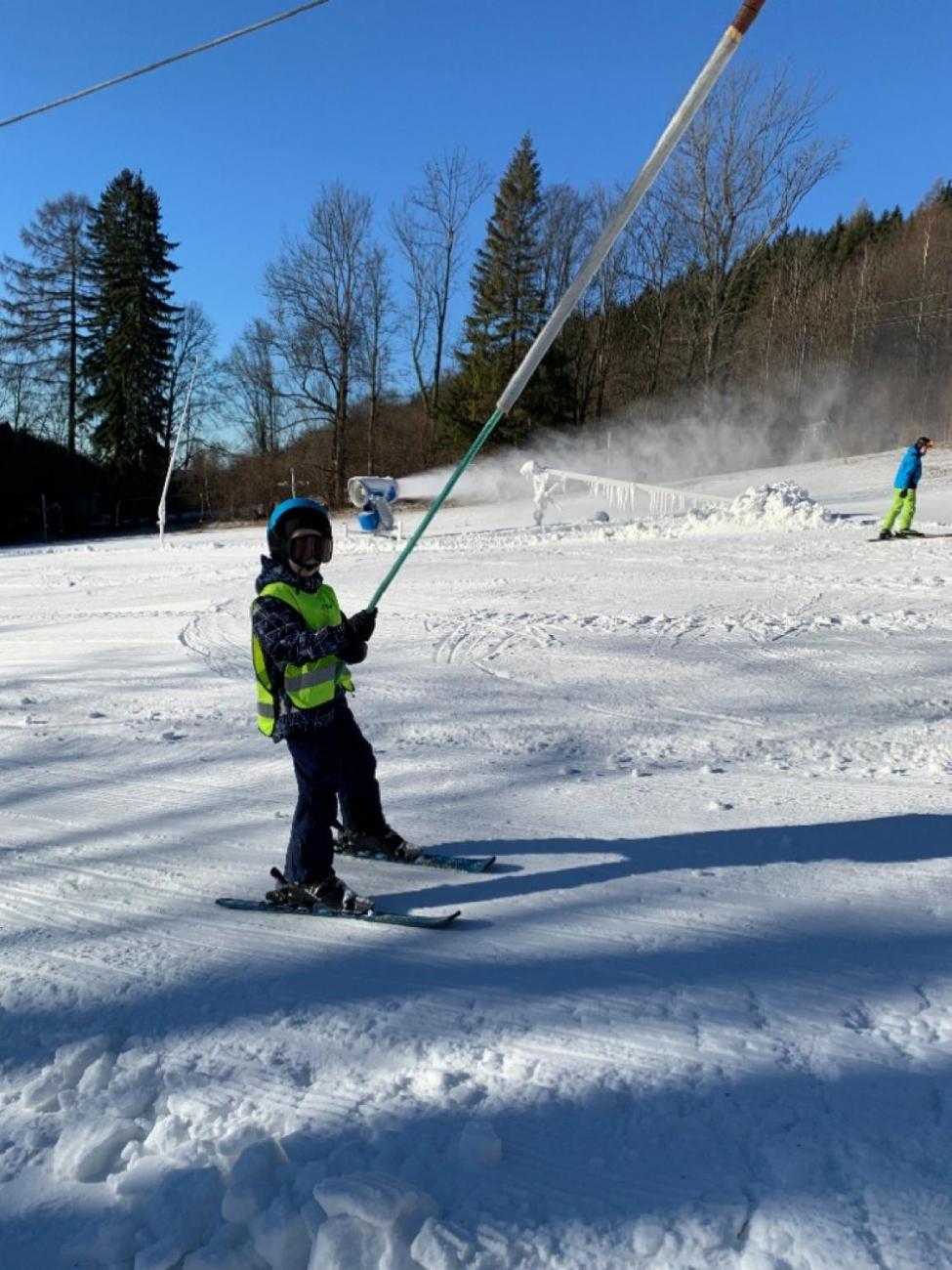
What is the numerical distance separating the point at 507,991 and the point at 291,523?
1.96 m

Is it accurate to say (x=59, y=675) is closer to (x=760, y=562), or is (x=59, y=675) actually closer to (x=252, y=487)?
(x=760, y=562)

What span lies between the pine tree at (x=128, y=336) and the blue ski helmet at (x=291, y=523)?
38.1m

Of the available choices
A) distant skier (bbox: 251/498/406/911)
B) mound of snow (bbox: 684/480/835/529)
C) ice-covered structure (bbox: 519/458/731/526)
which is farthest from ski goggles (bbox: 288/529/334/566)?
ice-covered structure (bbox: 519/458/731/526)

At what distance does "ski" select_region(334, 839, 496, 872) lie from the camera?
12.4 ft

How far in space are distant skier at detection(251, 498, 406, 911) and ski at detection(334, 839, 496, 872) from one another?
1.30 ft

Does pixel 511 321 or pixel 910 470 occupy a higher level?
pixel 511 321

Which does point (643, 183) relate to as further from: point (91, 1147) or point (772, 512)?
point (772, 512)

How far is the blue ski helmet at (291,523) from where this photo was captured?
341cm

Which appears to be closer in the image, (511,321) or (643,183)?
(643,183)

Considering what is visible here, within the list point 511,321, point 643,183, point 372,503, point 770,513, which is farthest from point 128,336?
point 643,183

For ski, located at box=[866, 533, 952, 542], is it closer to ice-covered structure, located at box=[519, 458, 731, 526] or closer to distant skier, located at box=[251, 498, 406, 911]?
ice-covered structure, located at box=[519, 458, 731, 526]

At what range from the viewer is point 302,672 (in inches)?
135

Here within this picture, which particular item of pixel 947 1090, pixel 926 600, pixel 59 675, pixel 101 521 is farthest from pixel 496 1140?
pixel 101 521

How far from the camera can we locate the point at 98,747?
18.7ft
